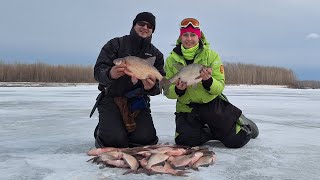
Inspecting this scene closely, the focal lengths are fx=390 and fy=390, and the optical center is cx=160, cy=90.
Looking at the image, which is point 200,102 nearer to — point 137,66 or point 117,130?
point 117,130

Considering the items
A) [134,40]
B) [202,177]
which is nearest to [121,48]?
[134,40]

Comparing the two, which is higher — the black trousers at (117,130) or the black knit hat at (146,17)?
the black knit hat at (146,17)

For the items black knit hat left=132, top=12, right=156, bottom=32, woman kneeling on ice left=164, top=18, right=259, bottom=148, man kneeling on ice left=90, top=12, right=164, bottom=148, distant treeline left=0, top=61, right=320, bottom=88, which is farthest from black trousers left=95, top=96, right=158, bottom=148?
distant treeline left=0, top=61, right=320, bottom=88

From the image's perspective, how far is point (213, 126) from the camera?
161 inches

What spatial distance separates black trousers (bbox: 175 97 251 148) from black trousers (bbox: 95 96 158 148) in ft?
1.09

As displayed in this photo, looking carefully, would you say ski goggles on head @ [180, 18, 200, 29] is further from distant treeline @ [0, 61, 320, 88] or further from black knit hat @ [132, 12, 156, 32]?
distant treeline @ [0, 61, 320, 88]

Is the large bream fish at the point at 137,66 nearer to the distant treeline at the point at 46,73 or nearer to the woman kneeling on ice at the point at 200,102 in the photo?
the woman kneeling on ice at the point at 200,102

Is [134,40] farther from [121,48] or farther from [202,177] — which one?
[202,177]

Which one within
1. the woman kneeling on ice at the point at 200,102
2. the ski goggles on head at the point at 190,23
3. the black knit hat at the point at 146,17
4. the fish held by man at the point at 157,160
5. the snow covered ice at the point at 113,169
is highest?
the black knit hat at the point at 146,17

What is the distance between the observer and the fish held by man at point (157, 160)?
110 inches

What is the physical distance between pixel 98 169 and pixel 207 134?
1.64 m

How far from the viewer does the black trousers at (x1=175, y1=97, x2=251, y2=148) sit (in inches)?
156

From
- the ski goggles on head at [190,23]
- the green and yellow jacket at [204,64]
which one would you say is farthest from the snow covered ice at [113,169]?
the ski goggles on head at [190,23]

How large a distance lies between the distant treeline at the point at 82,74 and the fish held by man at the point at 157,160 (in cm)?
1897
